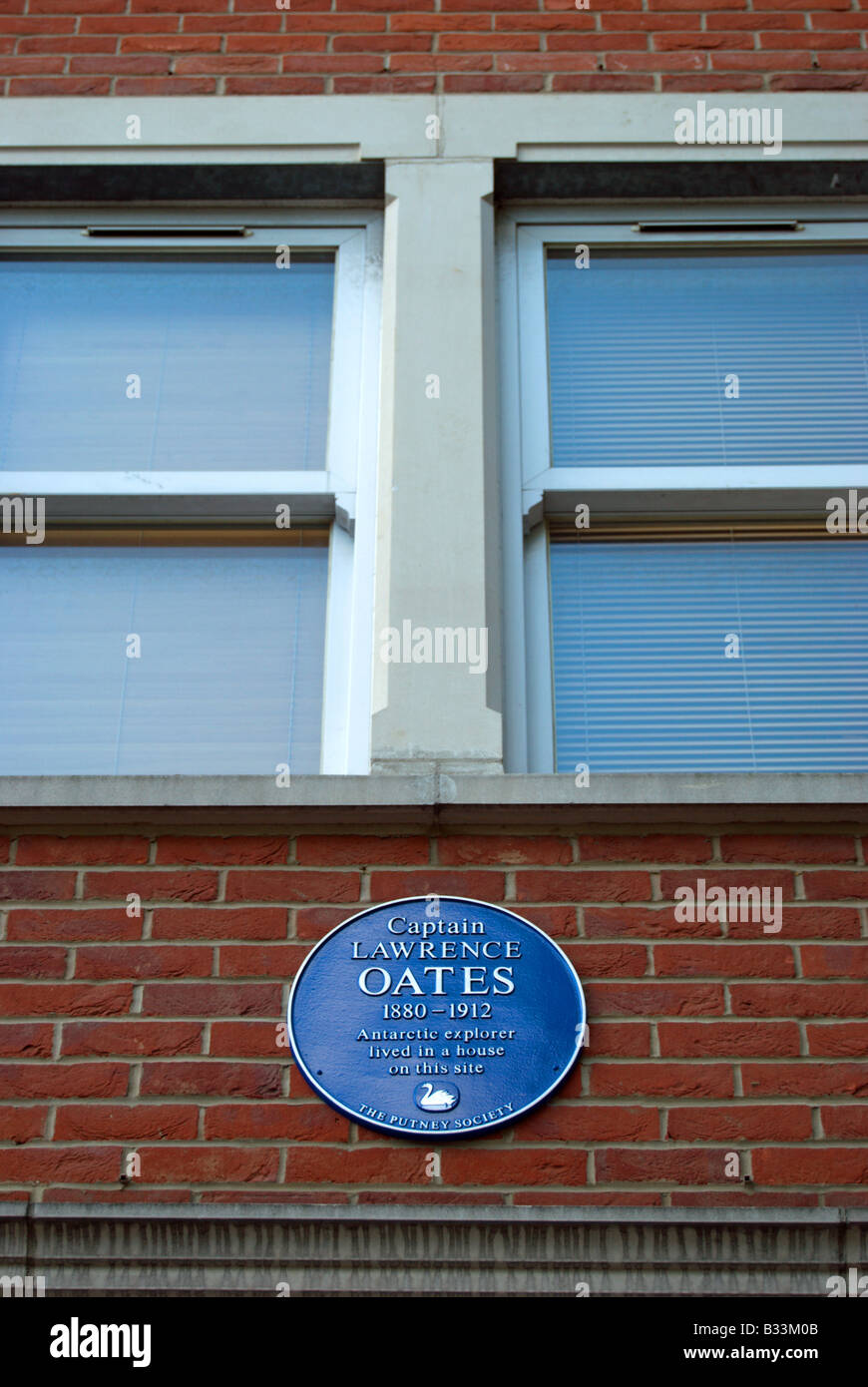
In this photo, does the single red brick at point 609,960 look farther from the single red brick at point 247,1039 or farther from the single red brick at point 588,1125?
the single red brick at point 247,1039

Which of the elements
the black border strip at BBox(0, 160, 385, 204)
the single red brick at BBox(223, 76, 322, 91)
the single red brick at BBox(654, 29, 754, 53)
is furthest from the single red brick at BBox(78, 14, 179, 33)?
the single red brick at BBox(654, 29, 754, 53)

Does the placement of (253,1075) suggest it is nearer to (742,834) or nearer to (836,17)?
(742,834)

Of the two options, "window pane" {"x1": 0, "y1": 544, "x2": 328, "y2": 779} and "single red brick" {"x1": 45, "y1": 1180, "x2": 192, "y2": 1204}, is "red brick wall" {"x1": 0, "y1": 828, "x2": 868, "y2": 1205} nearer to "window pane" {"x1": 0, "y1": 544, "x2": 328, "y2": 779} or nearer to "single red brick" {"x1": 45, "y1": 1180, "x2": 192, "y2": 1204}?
"single red brick" {"x1": 45, "y1": 1180, "x2": 192, "y2": 1204}

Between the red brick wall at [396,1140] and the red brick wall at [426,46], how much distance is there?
8.21ft

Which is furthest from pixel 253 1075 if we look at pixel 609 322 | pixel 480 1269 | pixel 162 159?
pixel 162 159

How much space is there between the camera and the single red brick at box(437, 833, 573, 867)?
341 centimetres

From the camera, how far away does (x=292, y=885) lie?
339 cm

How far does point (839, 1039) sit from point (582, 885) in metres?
0.62

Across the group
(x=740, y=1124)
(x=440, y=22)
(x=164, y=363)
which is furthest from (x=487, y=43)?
(x=740, y=1124)

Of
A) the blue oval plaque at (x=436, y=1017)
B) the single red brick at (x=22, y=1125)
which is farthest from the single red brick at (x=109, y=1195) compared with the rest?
the blue oval plaque at (x=436, y=1017)

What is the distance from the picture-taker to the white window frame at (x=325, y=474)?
13.1 ft

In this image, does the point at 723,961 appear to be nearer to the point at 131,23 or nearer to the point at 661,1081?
the point at 661,1081

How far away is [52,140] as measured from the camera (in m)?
4.66
